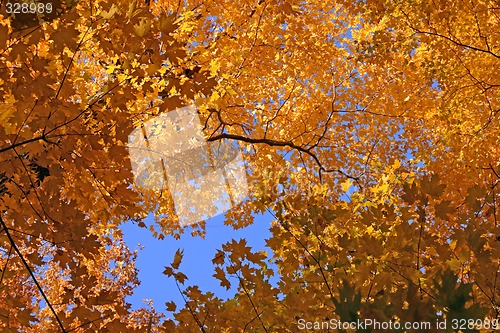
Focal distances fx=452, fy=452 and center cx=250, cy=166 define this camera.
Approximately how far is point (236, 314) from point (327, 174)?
5.55 metres

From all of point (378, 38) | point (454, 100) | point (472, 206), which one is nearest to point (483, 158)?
point (454, 100)

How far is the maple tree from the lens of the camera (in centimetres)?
294

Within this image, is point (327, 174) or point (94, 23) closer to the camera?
point (94, 23)

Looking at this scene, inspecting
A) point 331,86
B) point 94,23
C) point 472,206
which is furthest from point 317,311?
point 331,86

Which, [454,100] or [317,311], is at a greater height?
[454,100]

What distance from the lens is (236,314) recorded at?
3.59m

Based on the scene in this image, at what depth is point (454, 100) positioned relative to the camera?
7.68m

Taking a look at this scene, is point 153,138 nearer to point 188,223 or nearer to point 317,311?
point 188,223

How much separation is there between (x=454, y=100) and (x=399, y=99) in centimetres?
224

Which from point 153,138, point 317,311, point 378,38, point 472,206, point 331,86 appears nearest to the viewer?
point 472,206

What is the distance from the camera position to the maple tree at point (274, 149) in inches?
116

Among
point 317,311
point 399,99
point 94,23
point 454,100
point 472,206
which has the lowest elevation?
point 317,311

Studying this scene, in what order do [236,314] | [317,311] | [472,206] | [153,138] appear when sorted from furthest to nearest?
[153,138] → [236,314] → [317,311] → [472,206]

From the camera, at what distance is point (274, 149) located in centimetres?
920
